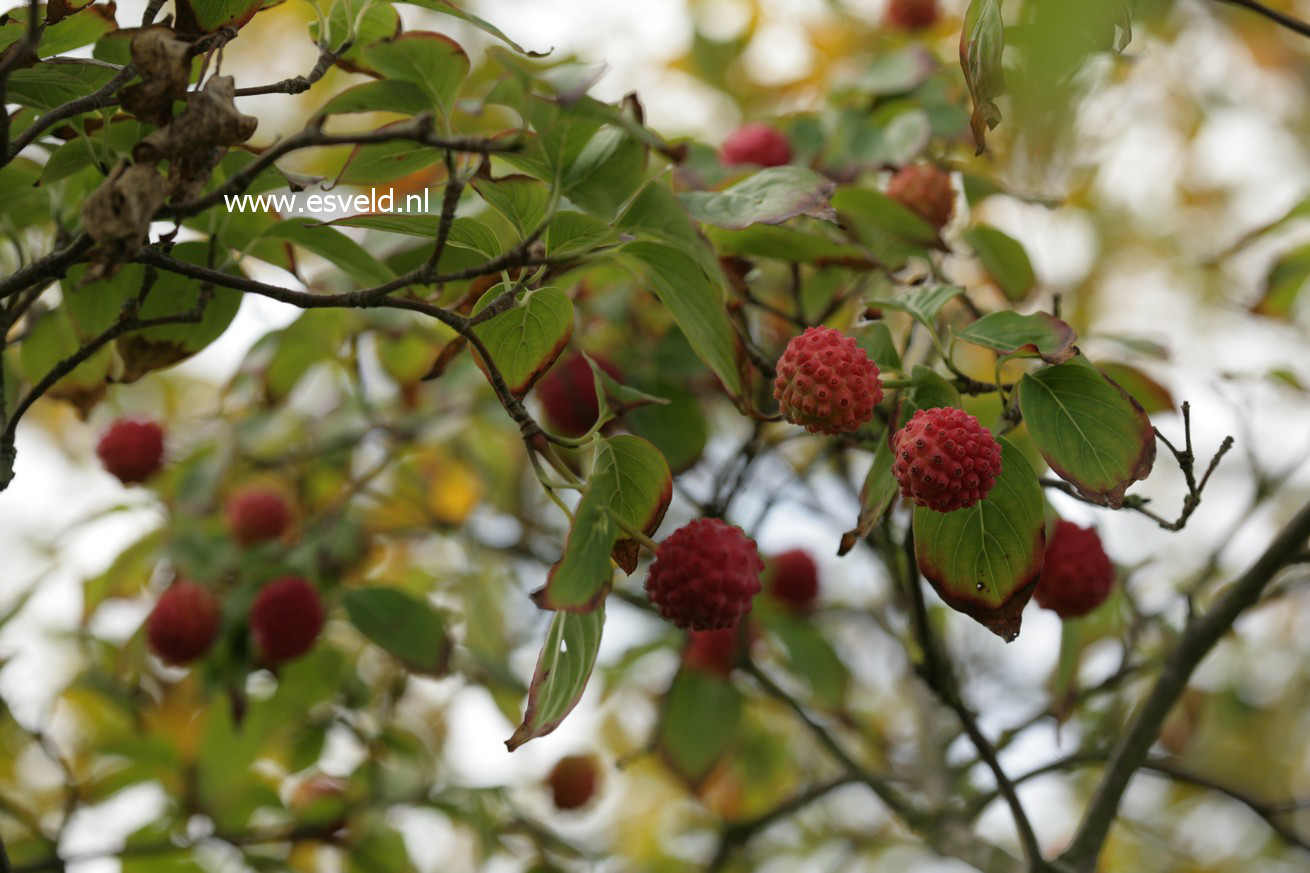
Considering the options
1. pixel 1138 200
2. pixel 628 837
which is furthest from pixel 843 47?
pixel 628 837

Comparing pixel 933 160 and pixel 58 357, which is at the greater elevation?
pixel 933 160

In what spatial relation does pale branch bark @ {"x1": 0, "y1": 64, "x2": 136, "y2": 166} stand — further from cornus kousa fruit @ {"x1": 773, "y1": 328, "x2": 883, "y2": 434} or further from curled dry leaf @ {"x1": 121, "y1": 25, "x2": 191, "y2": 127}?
cornus kousa fruit @ {"x1": 773, "y1": 328, "x2": 883, "y2": 434}

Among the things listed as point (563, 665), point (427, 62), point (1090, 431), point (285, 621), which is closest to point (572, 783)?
point (285, 621)

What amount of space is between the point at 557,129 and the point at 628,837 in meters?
2.15

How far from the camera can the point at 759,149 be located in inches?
47.7

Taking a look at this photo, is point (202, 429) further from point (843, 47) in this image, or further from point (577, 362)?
point (843, 47)

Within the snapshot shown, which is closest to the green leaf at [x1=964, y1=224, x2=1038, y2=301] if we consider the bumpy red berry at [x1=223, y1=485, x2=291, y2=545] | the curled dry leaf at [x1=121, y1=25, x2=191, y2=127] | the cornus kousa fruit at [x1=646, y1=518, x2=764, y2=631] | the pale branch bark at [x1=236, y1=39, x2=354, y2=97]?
the cornus kousa fruit at [x1=646, y1=518, x2=764, y2=631]

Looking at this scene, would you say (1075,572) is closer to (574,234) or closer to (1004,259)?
(1004,259)

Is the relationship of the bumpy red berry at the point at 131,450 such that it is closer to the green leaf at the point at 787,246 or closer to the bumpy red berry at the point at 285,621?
the bumpy red berry at the point at 285,621

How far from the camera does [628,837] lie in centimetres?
250

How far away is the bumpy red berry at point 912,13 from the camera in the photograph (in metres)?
1.58

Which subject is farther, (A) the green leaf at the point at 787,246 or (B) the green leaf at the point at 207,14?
(A) the green leaf at the point at 787,246

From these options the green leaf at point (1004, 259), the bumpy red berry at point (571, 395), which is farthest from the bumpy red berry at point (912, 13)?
the bumpy red berry at point (571, 395)

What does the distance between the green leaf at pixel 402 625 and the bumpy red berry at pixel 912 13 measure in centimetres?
108
